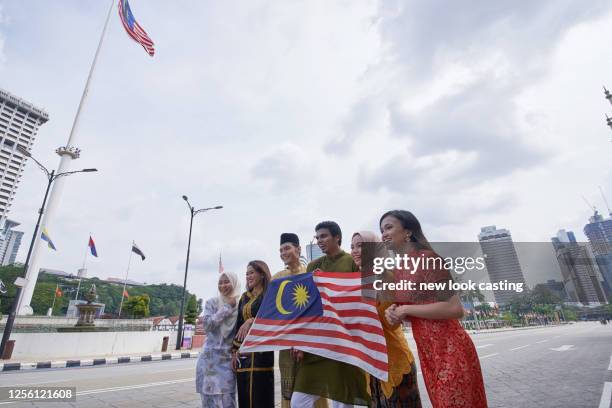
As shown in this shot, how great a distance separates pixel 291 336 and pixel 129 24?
24.3 metres

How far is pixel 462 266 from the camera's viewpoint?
2.69 metres

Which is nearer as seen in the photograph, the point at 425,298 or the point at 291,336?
the point at 425,298

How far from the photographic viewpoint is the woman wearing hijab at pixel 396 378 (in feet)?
7.55

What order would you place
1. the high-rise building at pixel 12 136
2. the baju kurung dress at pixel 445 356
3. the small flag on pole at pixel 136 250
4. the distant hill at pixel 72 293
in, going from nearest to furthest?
the baju kurung dress at pixel 445 356, the small flag on pole at pixel 136 250, the distant hill at pixel 72 293, the high-rise building at pixel 12 136

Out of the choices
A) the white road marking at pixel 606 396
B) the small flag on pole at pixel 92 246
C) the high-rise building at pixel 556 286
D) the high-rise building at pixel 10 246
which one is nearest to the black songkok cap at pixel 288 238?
the white road marking at pixel 606 396

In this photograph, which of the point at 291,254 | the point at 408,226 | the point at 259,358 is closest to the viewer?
the point at 408,226

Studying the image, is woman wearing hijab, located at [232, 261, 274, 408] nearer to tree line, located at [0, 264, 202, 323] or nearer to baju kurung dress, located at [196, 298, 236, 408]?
baju kurung dress, located at [196, 298, 236, 408]

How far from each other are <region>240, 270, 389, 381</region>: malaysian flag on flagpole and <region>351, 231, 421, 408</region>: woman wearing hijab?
0.16m

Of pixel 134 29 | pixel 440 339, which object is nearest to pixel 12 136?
pixel 134 29

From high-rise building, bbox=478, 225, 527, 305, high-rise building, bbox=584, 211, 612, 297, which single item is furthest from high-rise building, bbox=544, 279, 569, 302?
high-rise building, bbox=584, 211, 612, 297

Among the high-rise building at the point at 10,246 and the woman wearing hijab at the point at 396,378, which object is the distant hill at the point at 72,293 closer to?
the high-rise building at the point at 10,246

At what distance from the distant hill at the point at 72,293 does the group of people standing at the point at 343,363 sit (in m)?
46.5

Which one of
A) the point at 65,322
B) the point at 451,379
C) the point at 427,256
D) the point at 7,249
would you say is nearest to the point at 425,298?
the point at 427,256

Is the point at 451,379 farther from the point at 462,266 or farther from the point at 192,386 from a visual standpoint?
the point at 192,386
